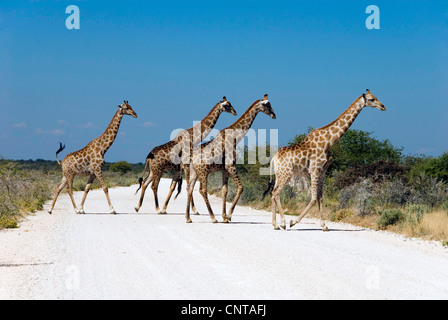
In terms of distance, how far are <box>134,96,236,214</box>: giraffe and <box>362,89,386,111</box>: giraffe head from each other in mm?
4182

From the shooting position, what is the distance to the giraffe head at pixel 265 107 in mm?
16969

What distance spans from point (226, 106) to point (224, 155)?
1.92 meters

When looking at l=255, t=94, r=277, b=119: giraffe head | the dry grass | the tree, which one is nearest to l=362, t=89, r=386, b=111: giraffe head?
l=255, t=94, r=277, b=119: giraffe head

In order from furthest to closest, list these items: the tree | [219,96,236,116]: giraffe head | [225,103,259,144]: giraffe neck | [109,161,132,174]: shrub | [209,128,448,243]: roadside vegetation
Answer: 1. [109,161,132,174]: shrub
2. the tree
3. [219,96,236,116]: giraffe head
4. [225,103,259,144]: giraffe neck
5. [209,128,448,243]: roadside vegetation

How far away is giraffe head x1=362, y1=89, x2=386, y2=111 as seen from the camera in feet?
50.6

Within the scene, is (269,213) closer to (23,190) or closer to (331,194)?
(331,194)

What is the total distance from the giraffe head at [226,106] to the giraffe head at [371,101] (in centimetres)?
418

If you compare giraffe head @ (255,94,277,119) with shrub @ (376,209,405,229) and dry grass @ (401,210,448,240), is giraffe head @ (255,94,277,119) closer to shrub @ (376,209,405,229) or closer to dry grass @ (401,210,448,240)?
shrub @ (376,209,405,229)

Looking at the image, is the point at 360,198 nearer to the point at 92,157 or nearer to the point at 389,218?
the point at 389,218

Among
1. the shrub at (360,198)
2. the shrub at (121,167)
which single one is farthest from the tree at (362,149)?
the shrub at (121,167)

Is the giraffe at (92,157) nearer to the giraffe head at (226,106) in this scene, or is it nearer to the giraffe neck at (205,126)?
the giraffe neck at (205,126)

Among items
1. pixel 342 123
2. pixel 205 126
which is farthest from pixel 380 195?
pixel 205 126

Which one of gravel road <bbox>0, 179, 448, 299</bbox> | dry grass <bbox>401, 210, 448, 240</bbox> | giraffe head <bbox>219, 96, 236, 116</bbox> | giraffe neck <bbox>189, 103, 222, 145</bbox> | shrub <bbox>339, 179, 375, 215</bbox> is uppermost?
giraffe head <bbox>219, 96, 236, 116</bbox>

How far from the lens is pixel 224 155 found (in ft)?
56.3
